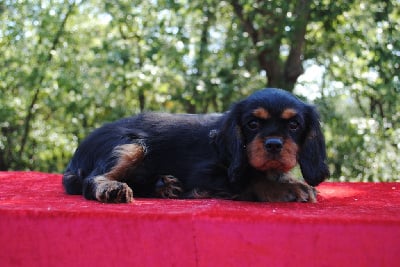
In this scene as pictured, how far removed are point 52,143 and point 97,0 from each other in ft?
8.14

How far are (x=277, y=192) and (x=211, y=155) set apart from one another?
66cm

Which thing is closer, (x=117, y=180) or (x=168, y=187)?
(x=117, y=180)

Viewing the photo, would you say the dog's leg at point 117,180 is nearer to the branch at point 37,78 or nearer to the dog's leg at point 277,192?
the dog's leg at point 277,192

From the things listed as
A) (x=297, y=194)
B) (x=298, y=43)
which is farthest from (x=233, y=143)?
(x=298, y=43)

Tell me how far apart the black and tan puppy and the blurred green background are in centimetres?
283

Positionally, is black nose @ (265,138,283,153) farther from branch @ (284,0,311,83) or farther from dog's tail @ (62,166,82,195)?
branch @ (284,0,311,83)

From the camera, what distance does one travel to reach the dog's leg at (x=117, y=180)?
11.2 ft

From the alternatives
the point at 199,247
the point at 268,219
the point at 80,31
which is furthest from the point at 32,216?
the point at 80,31

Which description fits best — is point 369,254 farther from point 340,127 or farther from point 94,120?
point 94,120

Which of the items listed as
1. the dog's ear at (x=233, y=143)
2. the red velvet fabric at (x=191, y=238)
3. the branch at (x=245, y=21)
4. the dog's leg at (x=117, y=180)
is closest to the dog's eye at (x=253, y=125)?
the dog's ear at (x=233, y=143)

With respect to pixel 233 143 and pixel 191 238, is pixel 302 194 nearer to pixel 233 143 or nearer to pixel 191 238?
pixel 233 143

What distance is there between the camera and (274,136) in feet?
11.4

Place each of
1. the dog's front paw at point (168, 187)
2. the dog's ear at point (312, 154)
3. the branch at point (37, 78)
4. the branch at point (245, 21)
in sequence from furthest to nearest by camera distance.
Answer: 1. the branch at point (37, 78)
2. the branch at point (245, 21)
3. the dog's front paw at point (168, 187)
4. the dog's ear at point (312, 154)

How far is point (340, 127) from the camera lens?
7.58 m
